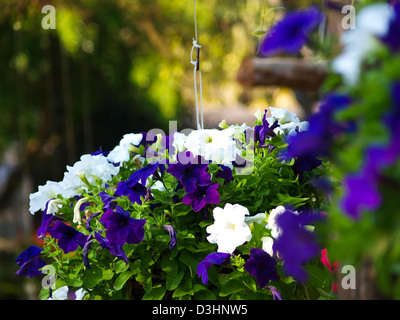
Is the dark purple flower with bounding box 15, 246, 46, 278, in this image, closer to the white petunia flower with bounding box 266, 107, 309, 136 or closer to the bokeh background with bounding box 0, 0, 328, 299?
the white petunia flower with bounding box 266, 107, 309, 136

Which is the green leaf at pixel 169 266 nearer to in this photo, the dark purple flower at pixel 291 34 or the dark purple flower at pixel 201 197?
the dark purple flower at pixel 201 197

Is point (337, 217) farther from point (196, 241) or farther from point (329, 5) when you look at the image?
point (196, 241)

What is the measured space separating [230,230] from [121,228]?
0.76 feet

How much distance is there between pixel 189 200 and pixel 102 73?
271 inches

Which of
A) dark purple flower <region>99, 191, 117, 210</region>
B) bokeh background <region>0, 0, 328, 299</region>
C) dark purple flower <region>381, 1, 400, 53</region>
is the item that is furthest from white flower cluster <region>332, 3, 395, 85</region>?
bokeh background <region>0, 0, 328, 299</region>

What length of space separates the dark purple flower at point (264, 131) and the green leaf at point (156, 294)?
0.43 m

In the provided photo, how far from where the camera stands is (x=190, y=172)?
1120mm

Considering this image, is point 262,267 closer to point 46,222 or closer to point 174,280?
point 174,280

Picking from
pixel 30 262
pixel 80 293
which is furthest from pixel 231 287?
pixel 30 262

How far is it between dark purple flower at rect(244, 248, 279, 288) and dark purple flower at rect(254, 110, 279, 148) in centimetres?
32

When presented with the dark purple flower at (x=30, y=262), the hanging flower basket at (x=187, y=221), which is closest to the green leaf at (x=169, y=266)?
the hanging flower basket at (x=187, y=221)

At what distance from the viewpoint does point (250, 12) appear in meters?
6.55

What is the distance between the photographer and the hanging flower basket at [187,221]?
Result: 41.7 inches

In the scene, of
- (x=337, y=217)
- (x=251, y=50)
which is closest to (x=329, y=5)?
(x=337, y=217)
